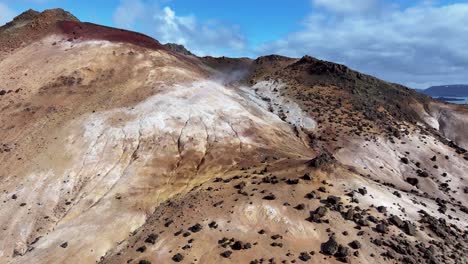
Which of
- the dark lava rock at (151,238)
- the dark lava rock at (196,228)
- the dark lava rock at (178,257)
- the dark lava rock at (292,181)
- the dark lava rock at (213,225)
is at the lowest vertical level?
the dark lava rock at (178,257)

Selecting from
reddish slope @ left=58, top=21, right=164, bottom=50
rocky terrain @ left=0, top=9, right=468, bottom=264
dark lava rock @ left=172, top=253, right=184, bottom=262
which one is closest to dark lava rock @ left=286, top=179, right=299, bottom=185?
rocky terrain @ left=0, top=9, right=468, bottom=264

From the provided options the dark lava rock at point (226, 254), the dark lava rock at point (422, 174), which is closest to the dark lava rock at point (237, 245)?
the dark lava rock at point (226, 254)

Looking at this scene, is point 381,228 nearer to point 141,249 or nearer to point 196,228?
point 196,228

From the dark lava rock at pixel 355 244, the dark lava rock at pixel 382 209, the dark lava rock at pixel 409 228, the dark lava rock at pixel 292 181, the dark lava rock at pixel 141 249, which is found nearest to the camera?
the dark lava rock at pixel 355 244

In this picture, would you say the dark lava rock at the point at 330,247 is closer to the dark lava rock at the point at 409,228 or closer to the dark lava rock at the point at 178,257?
the dark lava rock at the point at 409,228

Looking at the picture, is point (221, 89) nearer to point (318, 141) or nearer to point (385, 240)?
point (318, 141)

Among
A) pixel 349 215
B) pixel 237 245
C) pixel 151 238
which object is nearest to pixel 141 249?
pixel 151 238

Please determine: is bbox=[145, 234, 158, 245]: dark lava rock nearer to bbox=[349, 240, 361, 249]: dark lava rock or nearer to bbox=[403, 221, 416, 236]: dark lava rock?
bbox=[349, 240, 361, 249]: dark lava rock
